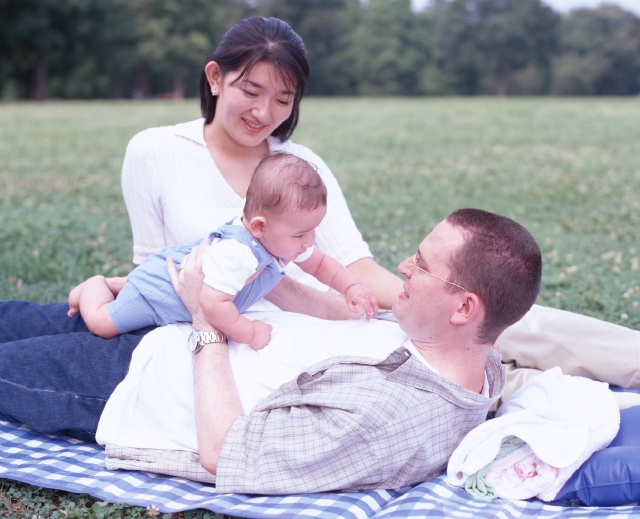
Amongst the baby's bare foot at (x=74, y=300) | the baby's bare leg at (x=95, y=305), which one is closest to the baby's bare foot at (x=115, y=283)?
the baby's bare leg at (x=95, y=305)

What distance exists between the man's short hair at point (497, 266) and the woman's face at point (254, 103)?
1.48 m

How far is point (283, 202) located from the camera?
3162 mm

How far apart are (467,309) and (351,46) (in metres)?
80.4

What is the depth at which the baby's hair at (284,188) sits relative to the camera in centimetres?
316

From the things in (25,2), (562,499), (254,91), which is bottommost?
(562,499)

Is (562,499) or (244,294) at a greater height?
(244,294)

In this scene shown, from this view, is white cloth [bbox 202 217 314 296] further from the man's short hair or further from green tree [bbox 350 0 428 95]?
green tree [bbox 350 0 428 95]

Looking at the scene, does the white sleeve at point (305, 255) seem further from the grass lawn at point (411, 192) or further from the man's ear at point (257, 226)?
the grass lawn at point (411, 192)

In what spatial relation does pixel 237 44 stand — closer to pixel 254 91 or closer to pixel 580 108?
pixel 254 91

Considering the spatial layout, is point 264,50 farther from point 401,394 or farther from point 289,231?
point 401,394

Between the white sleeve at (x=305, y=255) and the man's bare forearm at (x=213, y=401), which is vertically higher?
the white sleeve at (x=305, y=255)

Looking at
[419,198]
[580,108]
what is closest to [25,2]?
[580,108]

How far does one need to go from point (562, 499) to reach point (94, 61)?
200 feet

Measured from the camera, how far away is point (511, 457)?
3053 millimetres
